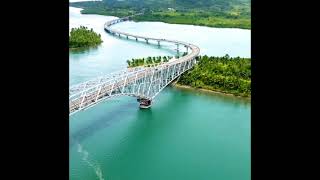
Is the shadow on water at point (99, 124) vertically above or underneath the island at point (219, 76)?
underneath

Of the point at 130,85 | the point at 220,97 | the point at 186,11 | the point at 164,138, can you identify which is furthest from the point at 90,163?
the point at 186,11

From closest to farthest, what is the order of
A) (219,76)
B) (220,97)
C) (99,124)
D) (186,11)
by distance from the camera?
(99,124)
(220,97)
(219,76)
(186,11)

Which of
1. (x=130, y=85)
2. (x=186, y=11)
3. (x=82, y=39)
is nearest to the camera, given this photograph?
(x=130, y=85)

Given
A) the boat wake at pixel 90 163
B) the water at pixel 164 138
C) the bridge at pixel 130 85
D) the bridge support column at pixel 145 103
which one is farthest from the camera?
the bridge support column at pixel 145 103

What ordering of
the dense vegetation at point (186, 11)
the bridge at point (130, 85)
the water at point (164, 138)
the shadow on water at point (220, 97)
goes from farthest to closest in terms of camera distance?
the dense vegetation at point (186, 11)
the shadow on water at point (220, 97)
the bridge at point (130, 85)
the water at point (164, 138)

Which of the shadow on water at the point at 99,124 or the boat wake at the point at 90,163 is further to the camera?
the shadow on water at the point at 99,124

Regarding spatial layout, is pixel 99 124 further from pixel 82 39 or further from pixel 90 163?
pixel 82 39

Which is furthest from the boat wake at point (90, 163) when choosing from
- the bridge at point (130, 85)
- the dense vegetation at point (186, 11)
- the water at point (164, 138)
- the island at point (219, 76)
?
Result: the dense vegetation at point (186, 11)

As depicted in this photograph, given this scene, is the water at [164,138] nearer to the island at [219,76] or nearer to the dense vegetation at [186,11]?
the island at [219,76]

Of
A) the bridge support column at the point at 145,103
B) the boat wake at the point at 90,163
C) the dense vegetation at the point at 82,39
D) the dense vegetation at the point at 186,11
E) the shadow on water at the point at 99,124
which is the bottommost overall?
the boat wake at the point at 90,163
